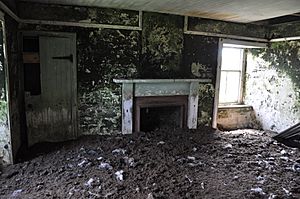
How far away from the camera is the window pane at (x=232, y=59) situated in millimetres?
5406

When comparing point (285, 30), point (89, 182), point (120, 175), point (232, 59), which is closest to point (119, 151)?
point (120, 175)

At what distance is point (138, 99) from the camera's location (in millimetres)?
4129

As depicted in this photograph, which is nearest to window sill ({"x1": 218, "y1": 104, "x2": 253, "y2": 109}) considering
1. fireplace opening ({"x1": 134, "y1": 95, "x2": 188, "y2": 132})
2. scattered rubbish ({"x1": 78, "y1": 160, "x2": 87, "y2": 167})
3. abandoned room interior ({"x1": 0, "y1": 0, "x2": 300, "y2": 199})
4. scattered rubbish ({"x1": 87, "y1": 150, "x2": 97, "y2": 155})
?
abandoned room interior ({"x1": 0, "y1": 0, "x2": 300, "y2": 199})

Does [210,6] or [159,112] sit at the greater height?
[210,6]

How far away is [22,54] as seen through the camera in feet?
11.4

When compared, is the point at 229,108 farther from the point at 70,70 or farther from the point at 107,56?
the point at 70,70

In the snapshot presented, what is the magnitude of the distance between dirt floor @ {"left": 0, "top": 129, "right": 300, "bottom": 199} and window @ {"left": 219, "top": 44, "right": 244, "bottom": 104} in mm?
1803

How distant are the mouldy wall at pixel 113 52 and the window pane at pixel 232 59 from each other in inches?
47.3

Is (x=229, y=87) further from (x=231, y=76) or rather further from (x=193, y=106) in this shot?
(x=193, y=106)

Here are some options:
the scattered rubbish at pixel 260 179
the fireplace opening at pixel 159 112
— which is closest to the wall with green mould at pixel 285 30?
the fireplace opening at pixel 159 112

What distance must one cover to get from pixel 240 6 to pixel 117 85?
2261 mm

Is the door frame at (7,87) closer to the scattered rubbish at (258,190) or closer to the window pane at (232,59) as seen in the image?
the scattered rubbish at (258,190)

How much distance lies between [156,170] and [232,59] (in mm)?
3727

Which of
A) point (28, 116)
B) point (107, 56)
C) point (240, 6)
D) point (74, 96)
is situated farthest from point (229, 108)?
point (28, 116)
